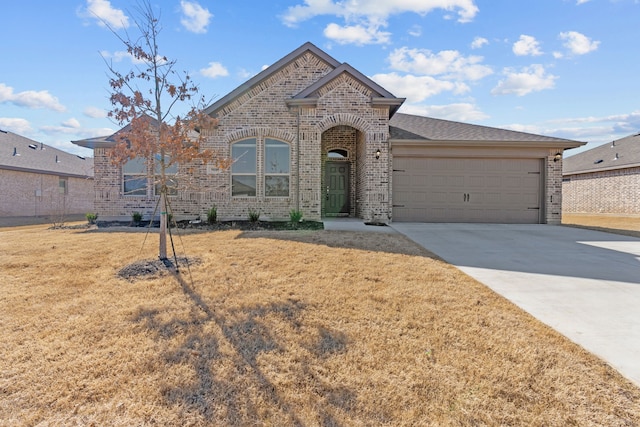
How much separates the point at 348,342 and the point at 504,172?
38.6 ft

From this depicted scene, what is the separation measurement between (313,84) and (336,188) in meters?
4.45

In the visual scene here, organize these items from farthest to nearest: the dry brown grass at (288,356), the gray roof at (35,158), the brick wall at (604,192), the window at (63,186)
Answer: the window at (63,186) < the gray roof at (35,158) < the brick wall at (604,192) < the dry brown grass at (288,356)

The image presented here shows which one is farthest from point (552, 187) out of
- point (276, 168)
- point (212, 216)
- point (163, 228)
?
point (163, 228)

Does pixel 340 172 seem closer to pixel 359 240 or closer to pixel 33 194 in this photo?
pixel 359 240

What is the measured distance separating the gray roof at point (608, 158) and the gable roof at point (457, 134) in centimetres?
1072

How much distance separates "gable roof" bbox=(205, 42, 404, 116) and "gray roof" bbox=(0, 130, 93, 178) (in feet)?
38.0

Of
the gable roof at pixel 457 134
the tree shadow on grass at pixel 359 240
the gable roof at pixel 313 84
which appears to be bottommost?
the tree shadow on grass at pixel 359 240

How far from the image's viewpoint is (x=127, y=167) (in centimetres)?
1249

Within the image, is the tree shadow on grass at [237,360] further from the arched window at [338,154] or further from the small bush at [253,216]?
the arched window at [338,154]

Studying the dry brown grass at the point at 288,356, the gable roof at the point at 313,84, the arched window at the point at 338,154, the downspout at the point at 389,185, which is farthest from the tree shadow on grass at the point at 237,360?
the arched window at the point at 338,154

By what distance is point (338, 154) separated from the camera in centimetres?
1377

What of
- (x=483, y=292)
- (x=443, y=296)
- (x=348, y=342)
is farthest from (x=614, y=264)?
(x=348, y=342)

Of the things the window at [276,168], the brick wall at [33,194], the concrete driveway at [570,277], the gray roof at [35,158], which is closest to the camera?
the concrete driveway at [570,277]

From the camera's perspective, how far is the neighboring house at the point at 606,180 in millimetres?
18156
